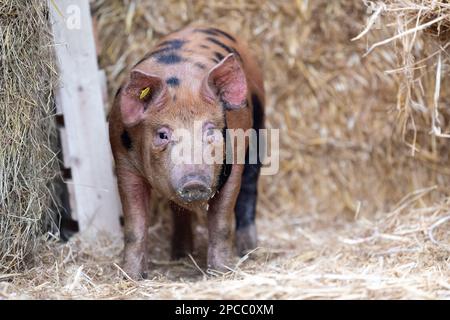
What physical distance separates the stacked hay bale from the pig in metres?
1.14

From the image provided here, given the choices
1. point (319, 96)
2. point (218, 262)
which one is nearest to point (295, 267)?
point (218, 262)

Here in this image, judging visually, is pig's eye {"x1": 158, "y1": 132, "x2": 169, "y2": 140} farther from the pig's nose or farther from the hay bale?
the hay bale

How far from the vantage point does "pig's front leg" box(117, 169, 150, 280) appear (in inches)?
184

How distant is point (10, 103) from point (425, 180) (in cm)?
351

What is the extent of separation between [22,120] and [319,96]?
293cm

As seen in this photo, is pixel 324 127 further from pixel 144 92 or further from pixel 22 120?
pixel 22 120

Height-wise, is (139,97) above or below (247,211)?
above

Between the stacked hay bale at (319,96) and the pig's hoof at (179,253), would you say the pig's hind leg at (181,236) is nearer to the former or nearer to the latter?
the pig's hoof at (179,253)

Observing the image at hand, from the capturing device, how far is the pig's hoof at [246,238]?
569 cm

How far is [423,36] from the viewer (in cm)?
501

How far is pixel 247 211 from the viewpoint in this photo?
5.80 metres

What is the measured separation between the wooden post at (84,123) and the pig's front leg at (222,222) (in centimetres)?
120

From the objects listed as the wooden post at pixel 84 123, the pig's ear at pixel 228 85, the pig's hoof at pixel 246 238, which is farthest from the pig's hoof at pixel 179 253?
the pig's ear at pixel 228 85
